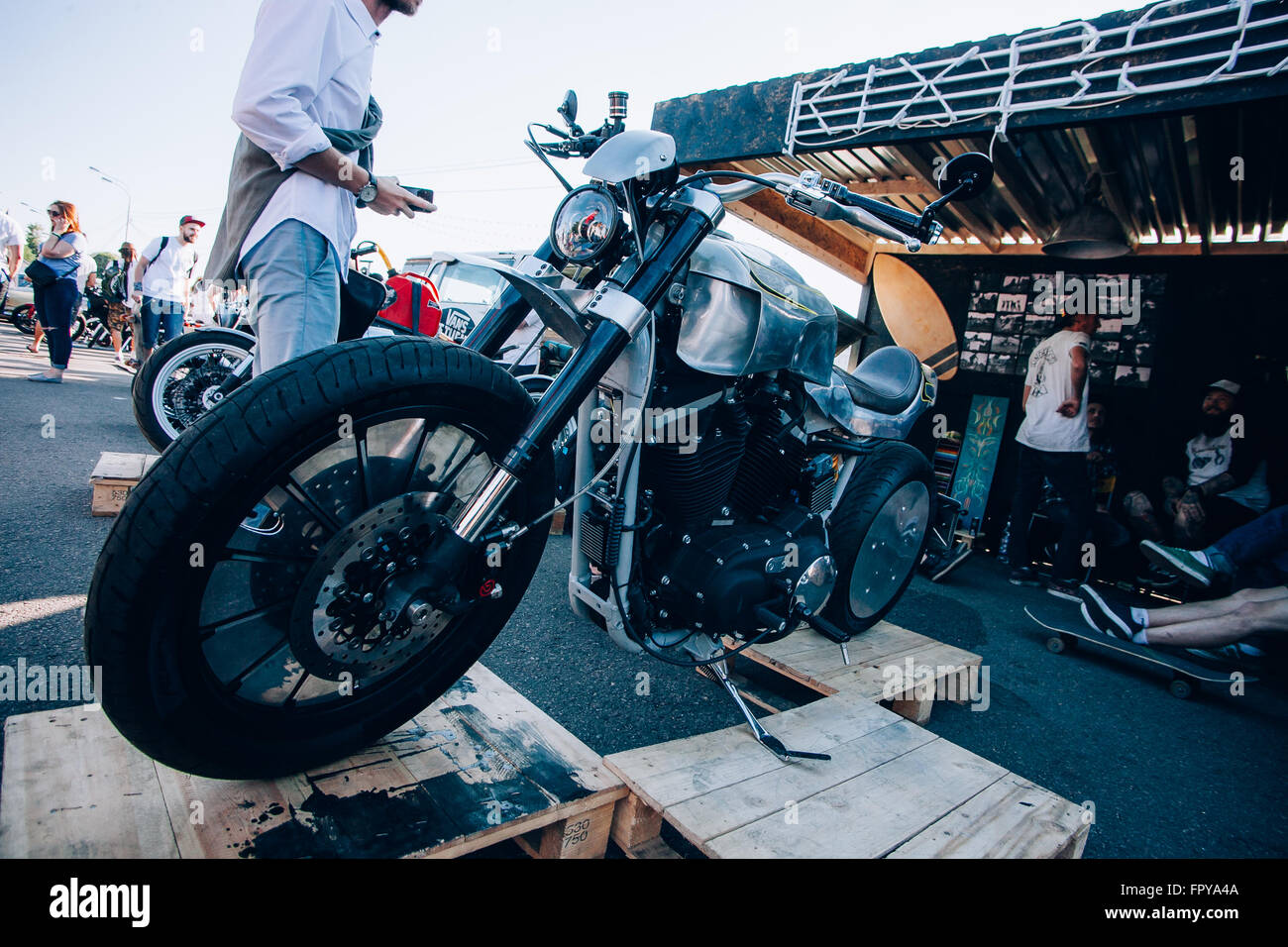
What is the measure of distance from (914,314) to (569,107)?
19.6ft

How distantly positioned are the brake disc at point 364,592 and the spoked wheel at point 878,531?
1623mm

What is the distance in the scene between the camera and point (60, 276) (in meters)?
6.09

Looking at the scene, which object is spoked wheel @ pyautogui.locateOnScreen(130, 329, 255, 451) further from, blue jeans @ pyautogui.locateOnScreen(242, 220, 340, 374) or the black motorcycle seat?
the black motorcycle seat

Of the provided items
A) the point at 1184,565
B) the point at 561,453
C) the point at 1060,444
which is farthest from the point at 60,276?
the point at 1184,565

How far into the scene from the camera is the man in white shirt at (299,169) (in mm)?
1676

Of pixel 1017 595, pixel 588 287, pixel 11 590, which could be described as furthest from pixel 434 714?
pixel 1017 595

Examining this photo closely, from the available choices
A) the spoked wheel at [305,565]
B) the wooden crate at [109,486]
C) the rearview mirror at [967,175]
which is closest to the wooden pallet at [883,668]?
the spoked wheel at [305,565]

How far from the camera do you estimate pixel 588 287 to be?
1.72m

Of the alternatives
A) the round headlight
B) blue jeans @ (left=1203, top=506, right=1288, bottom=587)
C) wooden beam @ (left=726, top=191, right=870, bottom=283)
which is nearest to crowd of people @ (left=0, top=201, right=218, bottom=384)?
wooden beam @ (left=726, top=191, right=870, bottom=283)

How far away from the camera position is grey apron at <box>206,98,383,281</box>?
1.77 m

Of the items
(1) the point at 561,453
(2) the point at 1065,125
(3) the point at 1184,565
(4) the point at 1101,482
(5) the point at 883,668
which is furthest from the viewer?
(4) the point at 1101,482

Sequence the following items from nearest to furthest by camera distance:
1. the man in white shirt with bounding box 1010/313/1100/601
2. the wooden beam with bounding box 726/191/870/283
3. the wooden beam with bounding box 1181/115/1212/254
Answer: the wooden beam with bounding box 1181/115/1212/254, the man in white shirt with bounding box 1010/313/1100/601, the wooden beam with bounding box 726/191/870/283

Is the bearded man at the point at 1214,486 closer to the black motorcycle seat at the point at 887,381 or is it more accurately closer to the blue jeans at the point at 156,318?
the black motorcycle seat at the point at 887,381

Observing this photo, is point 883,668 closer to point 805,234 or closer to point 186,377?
point 186,377
